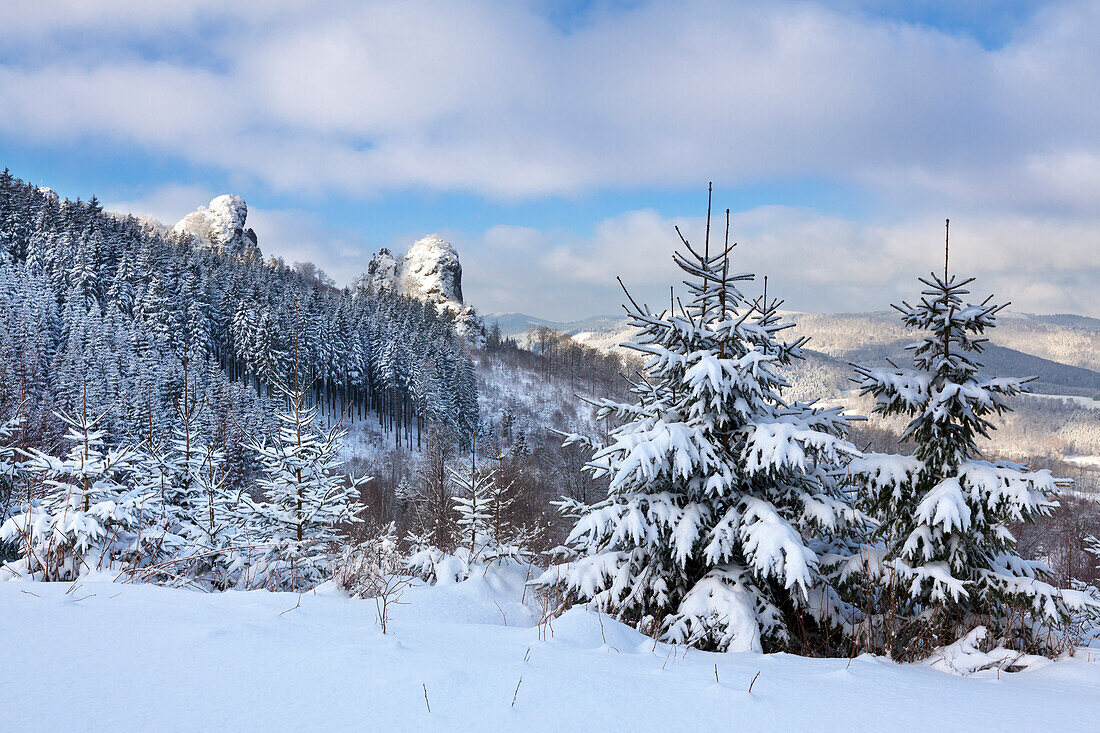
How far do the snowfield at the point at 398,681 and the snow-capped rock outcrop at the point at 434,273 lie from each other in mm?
145559

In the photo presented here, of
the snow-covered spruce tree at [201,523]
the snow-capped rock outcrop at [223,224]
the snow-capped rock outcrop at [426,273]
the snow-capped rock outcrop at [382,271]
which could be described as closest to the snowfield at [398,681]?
the snow-covered spruce tree at [201,523]

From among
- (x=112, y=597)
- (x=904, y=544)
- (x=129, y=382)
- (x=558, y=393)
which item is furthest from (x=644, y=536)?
(x=558, y=393)

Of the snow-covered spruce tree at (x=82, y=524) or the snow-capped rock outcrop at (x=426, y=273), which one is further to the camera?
the snow-capped rock outcrop at (x=426, y=273)

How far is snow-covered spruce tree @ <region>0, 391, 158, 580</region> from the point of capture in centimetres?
445

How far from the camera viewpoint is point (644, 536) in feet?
16.6

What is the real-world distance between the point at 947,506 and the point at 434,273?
15161 cm

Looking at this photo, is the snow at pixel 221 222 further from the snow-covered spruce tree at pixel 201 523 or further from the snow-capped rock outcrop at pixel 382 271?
the snow-covered spruce tree at pixel 201 523

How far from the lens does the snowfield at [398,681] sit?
5.54 ft

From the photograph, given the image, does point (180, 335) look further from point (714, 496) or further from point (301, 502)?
point (714, 496)

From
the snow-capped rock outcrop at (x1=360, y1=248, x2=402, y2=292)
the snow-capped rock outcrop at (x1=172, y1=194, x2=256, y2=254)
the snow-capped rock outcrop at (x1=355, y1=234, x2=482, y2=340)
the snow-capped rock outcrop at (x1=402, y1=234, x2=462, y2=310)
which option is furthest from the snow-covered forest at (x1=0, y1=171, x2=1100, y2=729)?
the snow-capped rock outcrop at (x1=360, y1=248, x2=402, y2=292)

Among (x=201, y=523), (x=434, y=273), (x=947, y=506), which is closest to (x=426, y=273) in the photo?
(x=434, y=273)

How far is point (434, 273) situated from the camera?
14938cm

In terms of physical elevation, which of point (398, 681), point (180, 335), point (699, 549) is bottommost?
point (699, 549)

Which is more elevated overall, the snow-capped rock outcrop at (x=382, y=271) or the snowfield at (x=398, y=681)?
the snow-capped rock outcrop at (x=382, y=271)
